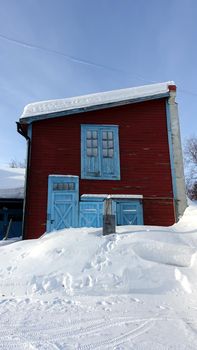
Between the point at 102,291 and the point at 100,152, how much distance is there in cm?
697

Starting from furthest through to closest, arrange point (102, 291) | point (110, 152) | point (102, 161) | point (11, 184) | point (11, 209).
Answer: point (11, 184), point (11, 209), point (110, 152), point (102, 161), point (102, 291)

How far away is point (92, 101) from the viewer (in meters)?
12.4

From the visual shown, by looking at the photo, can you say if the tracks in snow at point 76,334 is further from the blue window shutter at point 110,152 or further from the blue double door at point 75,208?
the blue window shutter at point 110,152

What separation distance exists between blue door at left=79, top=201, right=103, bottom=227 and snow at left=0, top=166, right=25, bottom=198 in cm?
573

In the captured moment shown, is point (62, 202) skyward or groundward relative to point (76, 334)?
skyward

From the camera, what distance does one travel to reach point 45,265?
6566 mm


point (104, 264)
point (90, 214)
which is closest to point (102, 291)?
point (104, 264)

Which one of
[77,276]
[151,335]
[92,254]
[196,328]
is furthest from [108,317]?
[92,254]

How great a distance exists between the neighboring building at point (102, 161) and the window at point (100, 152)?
0.12ft

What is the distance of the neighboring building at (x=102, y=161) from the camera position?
11195 millimetres

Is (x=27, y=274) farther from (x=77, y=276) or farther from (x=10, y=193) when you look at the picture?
(x=10, y=193)

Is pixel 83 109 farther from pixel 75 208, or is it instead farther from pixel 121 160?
pixel 75 208

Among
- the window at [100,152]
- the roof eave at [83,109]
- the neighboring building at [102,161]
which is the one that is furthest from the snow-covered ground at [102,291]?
the roof eave at [83,109]

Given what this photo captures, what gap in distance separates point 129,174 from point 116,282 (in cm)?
634
